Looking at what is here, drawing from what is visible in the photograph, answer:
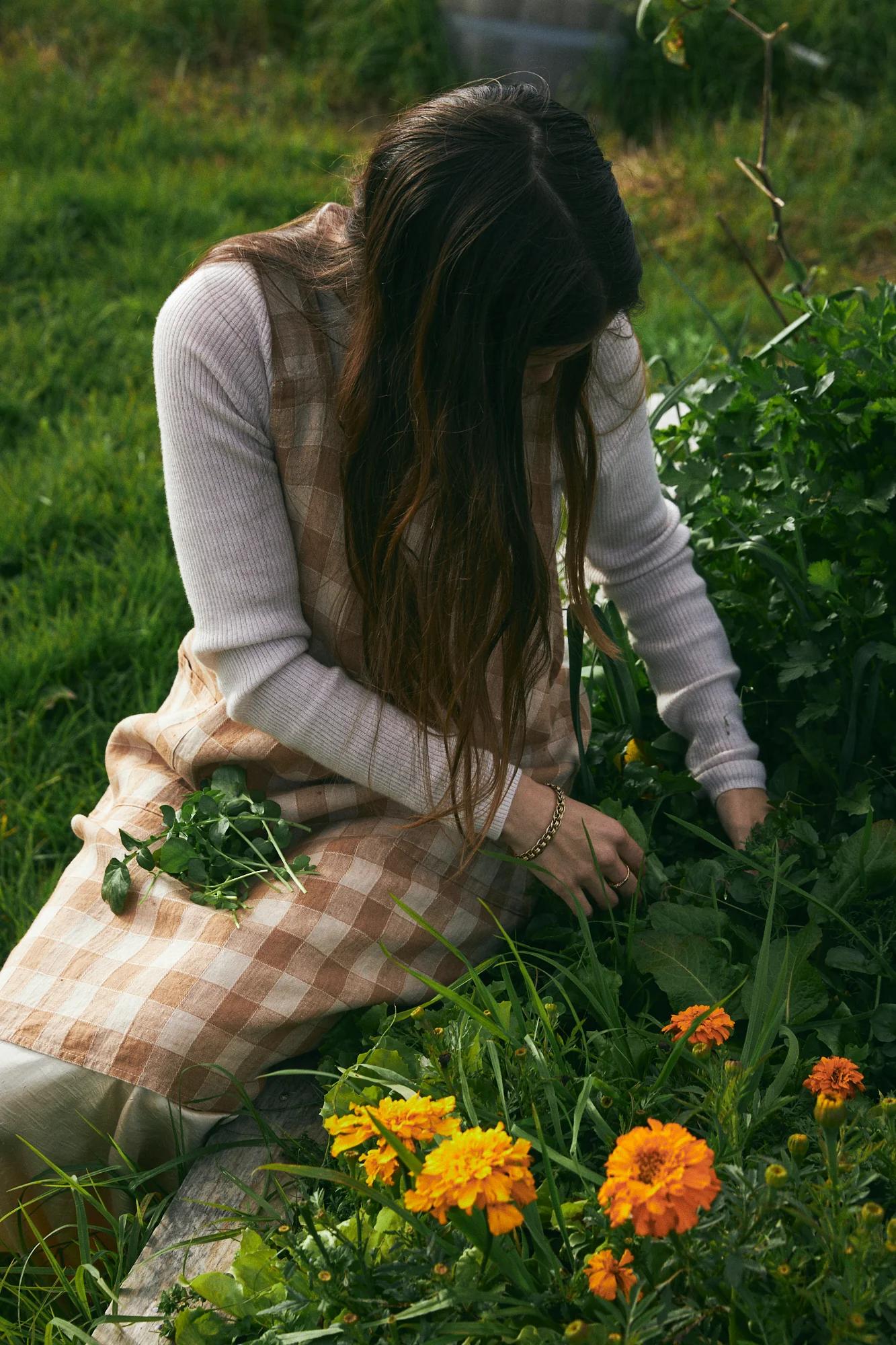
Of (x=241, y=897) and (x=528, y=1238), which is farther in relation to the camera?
(x=241, y=897)

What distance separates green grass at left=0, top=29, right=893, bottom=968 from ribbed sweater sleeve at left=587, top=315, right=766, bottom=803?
619 mm

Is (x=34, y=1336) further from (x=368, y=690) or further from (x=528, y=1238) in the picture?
(x=368, y=690)

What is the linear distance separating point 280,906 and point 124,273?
9.17 feet

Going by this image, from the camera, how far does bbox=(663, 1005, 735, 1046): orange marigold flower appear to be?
1.29m

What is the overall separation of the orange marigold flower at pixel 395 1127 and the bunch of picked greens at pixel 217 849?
487mm

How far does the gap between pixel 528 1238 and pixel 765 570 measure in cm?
116

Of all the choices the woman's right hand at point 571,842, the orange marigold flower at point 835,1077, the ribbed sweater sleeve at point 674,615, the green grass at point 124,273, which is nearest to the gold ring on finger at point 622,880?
the woman's right hand at point 571,842

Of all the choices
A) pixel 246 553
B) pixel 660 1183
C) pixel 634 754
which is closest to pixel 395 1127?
pixel 660 1183

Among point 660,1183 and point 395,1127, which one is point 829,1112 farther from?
point 395,1127

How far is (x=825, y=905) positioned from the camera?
1.53 metres

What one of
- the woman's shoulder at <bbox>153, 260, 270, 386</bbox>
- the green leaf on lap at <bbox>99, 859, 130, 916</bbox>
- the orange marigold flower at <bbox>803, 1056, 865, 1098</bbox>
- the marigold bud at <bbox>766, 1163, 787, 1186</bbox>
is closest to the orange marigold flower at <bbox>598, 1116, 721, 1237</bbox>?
the marigold bud at <bbox>766, 1163, 787, 1186</bbox>

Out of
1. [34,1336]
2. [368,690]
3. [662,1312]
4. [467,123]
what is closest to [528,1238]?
[662,1312]

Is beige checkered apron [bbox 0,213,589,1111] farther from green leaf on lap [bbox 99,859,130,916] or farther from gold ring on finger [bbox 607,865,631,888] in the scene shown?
gold ring on finger [bbox 607,865,631,888]

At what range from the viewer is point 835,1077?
1.24 m
